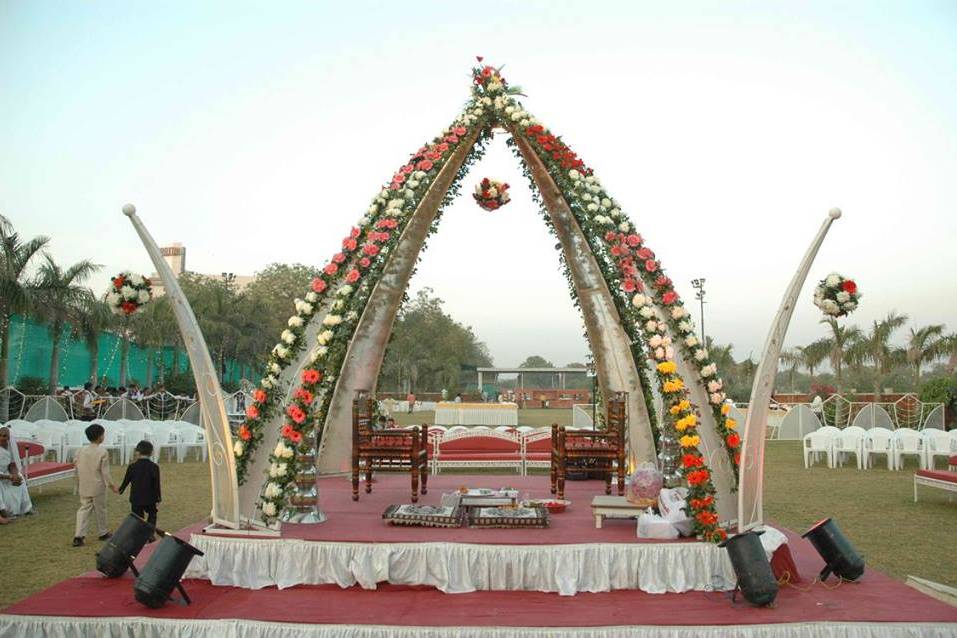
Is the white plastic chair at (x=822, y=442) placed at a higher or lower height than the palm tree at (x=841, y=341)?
lower

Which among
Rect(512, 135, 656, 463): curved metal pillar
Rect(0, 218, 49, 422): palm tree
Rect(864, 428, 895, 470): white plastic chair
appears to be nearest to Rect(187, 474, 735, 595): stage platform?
Rect(512, 135, 656, 463): curved metal pillar

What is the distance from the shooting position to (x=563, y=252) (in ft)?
31.8

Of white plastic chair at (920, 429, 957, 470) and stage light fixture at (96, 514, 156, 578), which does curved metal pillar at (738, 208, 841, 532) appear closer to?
stage light fixture at (96, 514, 156, 578)

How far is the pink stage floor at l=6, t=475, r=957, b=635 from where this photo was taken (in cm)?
509

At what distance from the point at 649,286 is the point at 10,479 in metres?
8.27

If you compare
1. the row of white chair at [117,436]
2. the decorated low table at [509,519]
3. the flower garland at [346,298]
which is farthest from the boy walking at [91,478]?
the row of white chair at [117,436]

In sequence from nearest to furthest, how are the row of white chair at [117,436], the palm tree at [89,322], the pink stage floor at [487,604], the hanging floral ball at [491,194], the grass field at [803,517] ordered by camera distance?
the pink stage floor at [487,604] → the grass field at [803,517] → the hanging floral ball at [491,194] → the row of white chair at [117,436] → the palm tree at [89,322]

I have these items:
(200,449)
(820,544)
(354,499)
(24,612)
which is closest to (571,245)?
(354,499)

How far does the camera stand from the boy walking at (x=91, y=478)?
784cm

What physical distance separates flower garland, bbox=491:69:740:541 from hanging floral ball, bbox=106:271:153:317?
4.14 meters

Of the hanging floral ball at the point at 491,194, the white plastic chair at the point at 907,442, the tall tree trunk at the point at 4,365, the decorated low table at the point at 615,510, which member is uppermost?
the hanging floral ball at the point at 491,194

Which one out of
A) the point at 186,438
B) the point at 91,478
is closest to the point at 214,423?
the point at 91,478

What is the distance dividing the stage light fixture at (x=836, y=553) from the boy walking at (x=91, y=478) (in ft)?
22.8

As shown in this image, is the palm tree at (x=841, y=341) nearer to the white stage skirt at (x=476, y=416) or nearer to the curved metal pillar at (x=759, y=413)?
the white stage skirt at (x=476, y=416)
